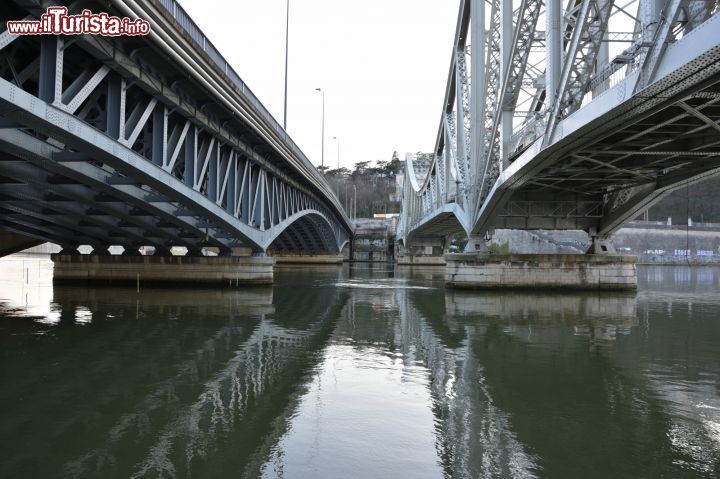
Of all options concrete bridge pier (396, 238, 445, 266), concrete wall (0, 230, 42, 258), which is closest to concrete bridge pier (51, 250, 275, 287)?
concrete wall (0, 230, 42, 258)

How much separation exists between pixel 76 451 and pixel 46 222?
2472cm

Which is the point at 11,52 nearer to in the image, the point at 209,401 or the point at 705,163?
the point at 209,401

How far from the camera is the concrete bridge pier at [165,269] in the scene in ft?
106

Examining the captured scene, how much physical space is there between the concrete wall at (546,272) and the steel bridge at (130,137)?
1198 centimetres

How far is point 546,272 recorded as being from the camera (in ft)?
102

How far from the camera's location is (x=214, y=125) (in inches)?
904

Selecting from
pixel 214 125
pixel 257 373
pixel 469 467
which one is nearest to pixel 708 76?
pixel 469 467

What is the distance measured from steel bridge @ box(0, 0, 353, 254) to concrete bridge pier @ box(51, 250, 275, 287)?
0.96 metres

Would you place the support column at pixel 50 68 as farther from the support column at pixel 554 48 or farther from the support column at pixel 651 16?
the support column at pixel 554 48

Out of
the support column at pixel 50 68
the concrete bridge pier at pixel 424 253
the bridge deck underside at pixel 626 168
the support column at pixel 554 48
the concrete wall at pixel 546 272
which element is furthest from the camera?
the concrete bridge pier at pixel 424 253

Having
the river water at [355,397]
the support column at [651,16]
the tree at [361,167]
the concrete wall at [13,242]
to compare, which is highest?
the tree at [361,167]

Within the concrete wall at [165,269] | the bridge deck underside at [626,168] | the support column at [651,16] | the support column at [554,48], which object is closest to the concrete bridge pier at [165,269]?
the concrete wall at [165,269]

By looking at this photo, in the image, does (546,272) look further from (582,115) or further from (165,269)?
(165,269)

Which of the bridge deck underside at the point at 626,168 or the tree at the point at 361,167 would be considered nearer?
the bridge deck underside at the point at 626,168
